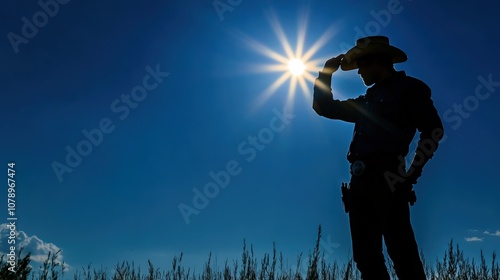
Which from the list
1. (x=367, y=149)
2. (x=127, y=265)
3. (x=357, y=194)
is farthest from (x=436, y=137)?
(x=127, y=265)

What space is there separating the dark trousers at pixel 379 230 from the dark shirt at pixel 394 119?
0.23 m

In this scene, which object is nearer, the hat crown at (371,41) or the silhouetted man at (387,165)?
the silhouetted man at (387,165)

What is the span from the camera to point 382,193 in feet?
10.2

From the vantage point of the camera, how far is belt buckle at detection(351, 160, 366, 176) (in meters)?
3.31

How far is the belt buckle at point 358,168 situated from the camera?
331 centimetres

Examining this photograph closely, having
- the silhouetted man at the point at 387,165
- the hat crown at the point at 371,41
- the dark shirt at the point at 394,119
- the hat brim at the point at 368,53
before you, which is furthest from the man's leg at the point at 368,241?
the hat crown at the point at 371,41

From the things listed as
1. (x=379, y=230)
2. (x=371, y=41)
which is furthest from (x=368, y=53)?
(x=379, y=230)

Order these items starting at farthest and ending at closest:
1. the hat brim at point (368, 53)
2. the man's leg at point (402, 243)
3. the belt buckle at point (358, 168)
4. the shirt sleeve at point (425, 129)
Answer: the hat brim at point (368, 53), the belt buckle at point (358, 168), the shirt sleeve at point (425, 129), the man's leg at point (402, 243)

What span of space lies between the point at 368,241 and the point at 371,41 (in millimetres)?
1694

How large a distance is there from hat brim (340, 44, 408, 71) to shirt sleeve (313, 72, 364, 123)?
0.75 ft

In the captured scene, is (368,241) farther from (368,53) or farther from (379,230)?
(368,53)

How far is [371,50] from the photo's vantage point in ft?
12.2

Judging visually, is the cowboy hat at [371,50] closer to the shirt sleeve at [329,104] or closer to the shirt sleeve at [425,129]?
the shirt sleeve at [329,104]

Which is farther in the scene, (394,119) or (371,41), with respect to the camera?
(371,41)
